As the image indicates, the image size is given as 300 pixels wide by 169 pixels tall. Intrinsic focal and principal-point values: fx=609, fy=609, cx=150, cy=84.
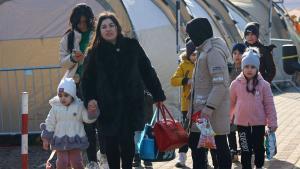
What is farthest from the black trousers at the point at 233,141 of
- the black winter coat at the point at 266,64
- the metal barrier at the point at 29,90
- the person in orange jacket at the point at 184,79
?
the metal barrier at the point at 29,90

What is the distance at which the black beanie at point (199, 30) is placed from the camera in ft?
19.9

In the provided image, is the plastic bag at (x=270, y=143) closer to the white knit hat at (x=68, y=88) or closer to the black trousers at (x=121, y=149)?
the black trousers at (x=121, y=149)

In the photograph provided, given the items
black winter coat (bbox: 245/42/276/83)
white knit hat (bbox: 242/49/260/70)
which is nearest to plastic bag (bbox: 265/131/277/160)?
white knit hat (bbox: 242/49/260/70)

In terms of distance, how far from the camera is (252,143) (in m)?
7.26

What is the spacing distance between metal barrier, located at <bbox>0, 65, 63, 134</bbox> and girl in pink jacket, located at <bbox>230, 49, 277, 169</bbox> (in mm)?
4150

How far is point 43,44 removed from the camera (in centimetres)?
1076

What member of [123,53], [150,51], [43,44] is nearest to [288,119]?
[150,51]

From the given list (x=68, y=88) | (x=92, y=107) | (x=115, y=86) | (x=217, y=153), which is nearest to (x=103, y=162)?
(x=68, y=88)

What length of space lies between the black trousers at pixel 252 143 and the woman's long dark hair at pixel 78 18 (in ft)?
7.28

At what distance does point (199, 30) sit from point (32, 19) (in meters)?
5.38

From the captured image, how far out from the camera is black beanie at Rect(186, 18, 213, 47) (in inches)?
239

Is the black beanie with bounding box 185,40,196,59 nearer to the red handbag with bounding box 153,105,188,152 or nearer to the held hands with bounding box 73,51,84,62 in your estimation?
the held hands with bounding box 73,51,84,62

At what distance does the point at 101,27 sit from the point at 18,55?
4835 mm

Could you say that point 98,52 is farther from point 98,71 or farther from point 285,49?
point 285,49
